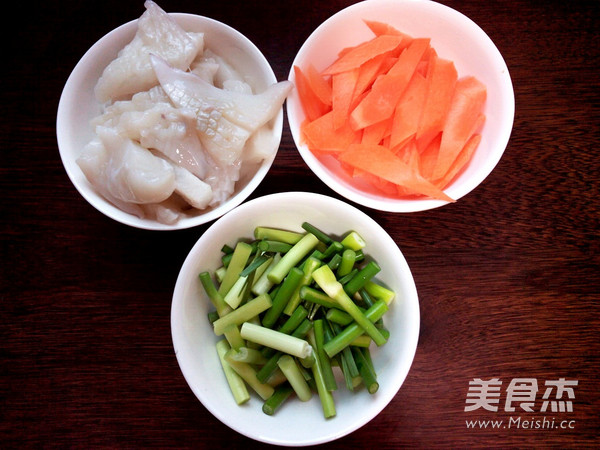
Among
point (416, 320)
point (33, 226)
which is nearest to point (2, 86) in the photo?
point (33, 226)

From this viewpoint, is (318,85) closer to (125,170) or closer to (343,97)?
(343,97)

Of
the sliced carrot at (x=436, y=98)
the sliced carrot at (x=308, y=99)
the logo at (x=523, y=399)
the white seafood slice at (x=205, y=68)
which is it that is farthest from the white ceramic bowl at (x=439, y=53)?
the logo at (x=523, y=399)

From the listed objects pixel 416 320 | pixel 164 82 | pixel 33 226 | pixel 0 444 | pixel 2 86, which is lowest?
pixel 0 444

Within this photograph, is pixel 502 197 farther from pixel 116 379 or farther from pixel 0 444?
pixel 0 444

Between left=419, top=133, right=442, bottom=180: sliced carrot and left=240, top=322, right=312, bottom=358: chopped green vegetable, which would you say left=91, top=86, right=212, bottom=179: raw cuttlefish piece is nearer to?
left=240, top=322, right=312, bottom=358: chopped green vegetable

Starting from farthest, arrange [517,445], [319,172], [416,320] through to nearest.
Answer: [517,445]
[319,172]
[416,320]

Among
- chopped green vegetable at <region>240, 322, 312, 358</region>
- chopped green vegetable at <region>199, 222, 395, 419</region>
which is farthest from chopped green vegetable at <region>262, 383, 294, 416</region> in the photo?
chopped green vegetable at <region>240, 322, 312, 358</region>
